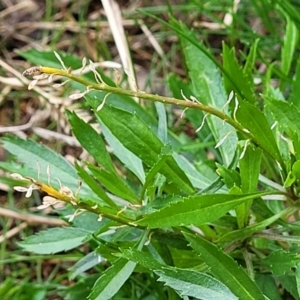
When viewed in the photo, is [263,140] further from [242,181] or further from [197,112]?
[197,112]

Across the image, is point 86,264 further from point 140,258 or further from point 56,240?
point 140,258

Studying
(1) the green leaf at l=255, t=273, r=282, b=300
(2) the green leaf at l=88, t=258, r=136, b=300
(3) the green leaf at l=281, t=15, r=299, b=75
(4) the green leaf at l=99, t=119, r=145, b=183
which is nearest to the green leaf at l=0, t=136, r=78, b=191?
(4) the green leaf at l=99, t=119, r=145, b=183

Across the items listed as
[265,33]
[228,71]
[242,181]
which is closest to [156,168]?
[242,181]

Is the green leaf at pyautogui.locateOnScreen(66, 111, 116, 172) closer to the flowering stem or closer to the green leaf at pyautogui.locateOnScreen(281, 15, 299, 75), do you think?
the flowering stem

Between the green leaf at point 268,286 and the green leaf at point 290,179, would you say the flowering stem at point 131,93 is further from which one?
the green leaf at point 268,286

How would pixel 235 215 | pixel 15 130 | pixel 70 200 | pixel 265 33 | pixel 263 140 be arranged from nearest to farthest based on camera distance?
1. pixel 70 200
2. pixel 263 140
3. pixel 235 215
4. pixel 15 130
5. pixel 265 33

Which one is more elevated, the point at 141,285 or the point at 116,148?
the point at 116,148

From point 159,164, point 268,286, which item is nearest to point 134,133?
point 159,164

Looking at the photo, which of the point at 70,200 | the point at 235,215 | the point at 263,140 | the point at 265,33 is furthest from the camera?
the point at 265,33

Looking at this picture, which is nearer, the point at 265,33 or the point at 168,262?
the point at 168,262
